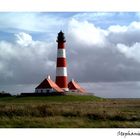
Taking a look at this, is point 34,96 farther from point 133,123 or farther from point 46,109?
point 133,123

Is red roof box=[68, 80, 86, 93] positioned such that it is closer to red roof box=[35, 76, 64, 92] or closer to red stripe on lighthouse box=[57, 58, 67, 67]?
red roof box=[35, 76, 64, 92]

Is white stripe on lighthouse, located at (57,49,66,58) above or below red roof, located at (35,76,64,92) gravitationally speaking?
above

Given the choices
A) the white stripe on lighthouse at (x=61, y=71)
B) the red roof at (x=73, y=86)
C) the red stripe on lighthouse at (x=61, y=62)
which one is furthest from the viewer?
the red roof at (x=73, y=86)

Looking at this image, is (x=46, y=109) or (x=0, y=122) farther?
(x=46, y=109)

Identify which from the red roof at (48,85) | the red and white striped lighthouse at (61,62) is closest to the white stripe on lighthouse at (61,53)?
the red and white striped lighthouse at (61,62)

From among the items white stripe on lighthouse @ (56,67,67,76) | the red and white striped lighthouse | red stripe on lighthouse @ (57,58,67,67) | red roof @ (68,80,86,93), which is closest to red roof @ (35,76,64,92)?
the red and white striped lighthouse

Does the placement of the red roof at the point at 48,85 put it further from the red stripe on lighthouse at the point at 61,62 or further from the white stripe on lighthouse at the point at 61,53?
the white stripe on lighthouse at the point at 61,53

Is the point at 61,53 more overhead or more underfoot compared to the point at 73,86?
more overhead

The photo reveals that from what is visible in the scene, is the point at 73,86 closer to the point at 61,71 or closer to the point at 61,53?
the point at 61,71

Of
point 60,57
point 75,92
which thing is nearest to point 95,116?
point 60,57

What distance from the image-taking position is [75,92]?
3594 cm

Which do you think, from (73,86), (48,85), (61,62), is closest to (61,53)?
(61,62)

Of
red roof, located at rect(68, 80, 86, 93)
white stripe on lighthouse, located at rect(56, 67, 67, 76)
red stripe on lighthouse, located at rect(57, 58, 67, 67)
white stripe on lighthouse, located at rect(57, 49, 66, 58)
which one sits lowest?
red roof, located at rect(68, 80, 86, 93)
